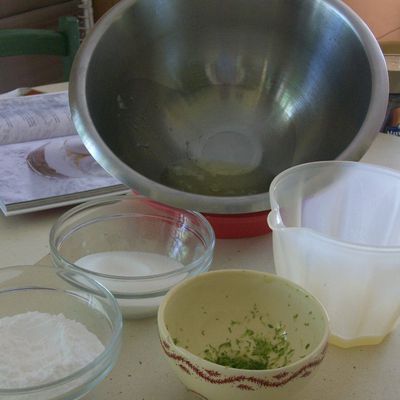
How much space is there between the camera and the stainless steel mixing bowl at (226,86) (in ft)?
2.23

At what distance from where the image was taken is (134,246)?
24.0 inches

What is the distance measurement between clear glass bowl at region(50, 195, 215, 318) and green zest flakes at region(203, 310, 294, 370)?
7cm

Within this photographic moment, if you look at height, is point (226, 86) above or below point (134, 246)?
above

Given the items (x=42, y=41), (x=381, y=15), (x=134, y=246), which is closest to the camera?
(x=134, y=246)

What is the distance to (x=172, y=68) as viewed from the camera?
762 mm

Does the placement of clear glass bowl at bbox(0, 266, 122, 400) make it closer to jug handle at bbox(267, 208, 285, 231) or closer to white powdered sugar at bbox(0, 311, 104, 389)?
white powdered sugar at bbox(0, 311, 104, 389)

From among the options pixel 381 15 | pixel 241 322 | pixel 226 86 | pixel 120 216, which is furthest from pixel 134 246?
pixel 381 15

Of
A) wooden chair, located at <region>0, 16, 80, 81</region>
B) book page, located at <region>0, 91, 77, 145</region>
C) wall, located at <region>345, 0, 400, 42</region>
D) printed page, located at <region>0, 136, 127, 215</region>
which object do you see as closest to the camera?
printed page, located at <region>0, 136, 127, 215</region>

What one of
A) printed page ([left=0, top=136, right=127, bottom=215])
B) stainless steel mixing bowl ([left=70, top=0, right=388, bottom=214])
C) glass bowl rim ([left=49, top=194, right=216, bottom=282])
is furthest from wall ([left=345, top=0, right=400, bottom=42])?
glass bowl rim ([left=49, top=194, right=216, bottom=282])

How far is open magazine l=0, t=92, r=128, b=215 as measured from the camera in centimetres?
67

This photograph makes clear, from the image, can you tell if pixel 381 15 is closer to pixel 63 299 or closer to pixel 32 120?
pixel 32 120

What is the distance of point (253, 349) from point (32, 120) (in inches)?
20.6

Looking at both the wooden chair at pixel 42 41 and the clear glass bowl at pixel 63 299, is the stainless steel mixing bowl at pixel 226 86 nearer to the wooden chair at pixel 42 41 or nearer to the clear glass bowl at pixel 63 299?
the clear glass bowl at pixel 63 299

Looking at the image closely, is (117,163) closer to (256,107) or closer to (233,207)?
(233,207)
